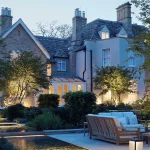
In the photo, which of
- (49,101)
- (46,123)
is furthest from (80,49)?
(46,123)

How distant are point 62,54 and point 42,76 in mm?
8252

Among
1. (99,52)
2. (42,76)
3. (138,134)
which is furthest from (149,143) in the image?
(99,52)

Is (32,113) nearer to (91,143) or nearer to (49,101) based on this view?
(49,101)

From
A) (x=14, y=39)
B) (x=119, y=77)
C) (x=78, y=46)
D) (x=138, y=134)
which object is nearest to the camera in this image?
(x=138, y=134)

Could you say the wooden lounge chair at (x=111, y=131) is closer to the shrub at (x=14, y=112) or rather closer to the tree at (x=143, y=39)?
the tree at (x=143, y=39)

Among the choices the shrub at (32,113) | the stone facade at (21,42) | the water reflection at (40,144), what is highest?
the stone facade at (21,42)

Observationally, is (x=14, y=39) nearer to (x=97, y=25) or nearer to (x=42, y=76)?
(x=42, y=76)

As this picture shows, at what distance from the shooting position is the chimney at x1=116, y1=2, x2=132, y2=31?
3362 cm

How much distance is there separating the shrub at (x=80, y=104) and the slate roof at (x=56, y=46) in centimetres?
1470

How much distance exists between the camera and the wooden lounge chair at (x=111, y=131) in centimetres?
1216

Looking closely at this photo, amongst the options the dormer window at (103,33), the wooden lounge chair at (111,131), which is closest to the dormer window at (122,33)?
the dormer window at (103,33)

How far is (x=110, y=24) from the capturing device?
111ft

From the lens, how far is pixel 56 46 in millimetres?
34250

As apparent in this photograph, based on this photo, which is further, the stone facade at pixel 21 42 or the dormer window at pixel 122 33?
the dormer window at pixel 122 33
